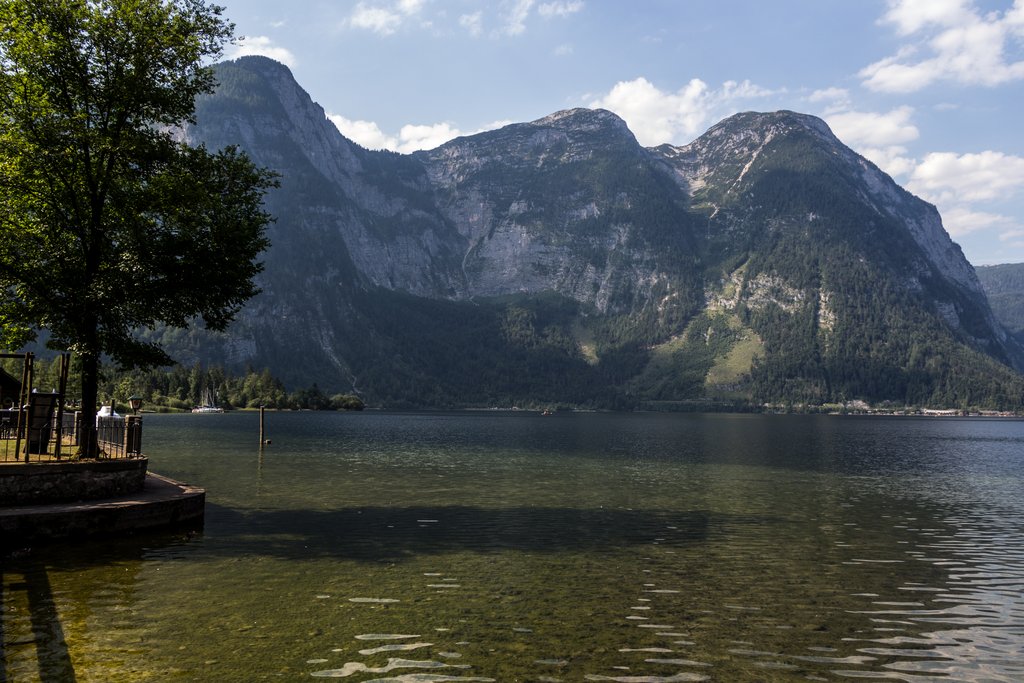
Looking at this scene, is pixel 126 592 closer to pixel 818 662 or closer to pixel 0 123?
pixel 818 662

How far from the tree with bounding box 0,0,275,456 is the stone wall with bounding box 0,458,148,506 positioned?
1.85 m

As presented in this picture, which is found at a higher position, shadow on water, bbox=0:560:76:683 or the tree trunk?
the tree trunk

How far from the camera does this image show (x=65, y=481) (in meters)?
26.6

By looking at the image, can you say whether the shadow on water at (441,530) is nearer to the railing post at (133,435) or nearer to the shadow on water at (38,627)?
the railing post at (133,435)

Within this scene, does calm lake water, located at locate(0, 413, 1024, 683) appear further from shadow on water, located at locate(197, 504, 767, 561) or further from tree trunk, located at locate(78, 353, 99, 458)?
tree trunk, located at locate(78, 353, 99, 458)

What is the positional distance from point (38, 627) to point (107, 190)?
21.3m

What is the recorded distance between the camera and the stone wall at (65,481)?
25.2m

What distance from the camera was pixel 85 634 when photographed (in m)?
15.4

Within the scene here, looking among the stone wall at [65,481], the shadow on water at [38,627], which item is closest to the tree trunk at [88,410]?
the stone wall at [65,481]

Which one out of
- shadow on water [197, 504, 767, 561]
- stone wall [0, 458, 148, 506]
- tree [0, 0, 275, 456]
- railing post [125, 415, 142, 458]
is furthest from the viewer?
railing post [125, 415, 142, 458]

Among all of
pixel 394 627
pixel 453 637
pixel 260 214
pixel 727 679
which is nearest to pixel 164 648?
pixel 394 627

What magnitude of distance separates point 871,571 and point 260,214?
31420mm

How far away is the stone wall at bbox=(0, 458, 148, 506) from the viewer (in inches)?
992

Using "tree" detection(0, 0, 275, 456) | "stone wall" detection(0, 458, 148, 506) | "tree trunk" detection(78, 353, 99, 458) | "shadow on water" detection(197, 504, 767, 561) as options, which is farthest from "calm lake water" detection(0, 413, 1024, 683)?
"tree" detection(0, 0, 275, 456)
